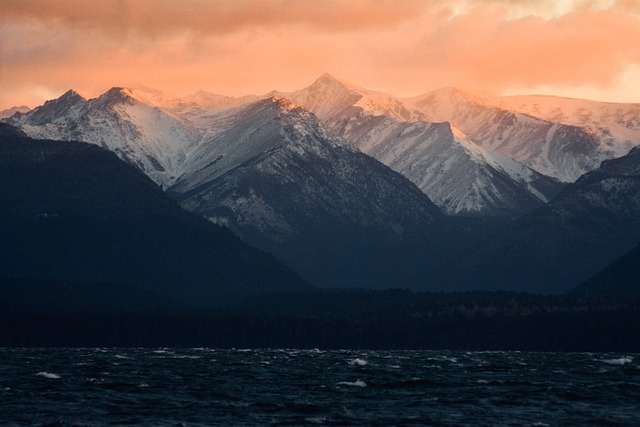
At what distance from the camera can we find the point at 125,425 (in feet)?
642

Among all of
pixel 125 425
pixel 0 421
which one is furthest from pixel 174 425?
pixel 0 421

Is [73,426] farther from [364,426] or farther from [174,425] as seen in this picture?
[364,426]

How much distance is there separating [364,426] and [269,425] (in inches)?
494

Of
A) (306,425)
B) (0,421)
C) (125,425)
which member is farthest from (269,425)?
(0,421)

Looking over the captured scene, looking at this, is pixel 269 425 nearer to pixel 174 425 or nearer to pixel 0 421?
pixel 174 425

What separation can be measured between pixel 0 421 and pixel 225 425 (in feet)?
95.0

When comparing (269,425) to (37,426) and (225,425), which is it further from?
(37,426)

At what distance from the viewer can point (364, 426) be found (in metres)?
200

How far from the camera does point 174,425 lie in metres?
197

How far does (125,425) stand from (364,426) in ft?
102

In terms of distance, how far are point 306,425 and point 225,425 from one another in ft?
34.6

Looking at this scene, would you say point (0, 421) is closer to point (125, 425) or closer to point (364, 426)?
point (125, 425)

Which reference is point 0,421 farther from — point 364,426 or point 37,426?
point 364,426

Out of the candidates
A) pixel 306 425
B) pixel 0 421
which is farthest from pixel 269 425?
pixel 0 421
